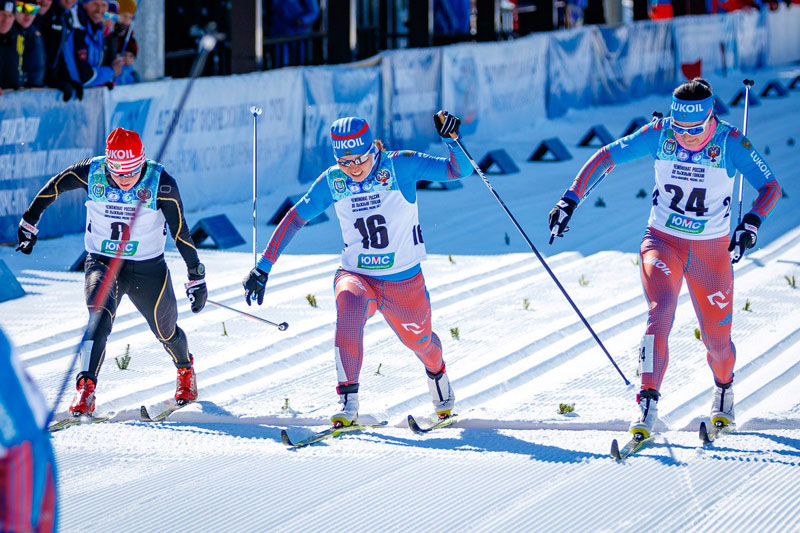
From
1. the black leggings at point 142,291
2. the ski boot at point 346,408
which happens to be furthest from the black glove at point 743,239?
the black leggings at point 142,291

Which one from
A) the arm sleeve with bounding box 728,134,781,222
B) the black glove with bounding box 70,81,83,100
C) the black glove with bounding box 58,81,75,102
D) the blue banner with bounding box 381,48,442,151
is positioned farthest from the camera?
the blue banner with bounding box 381,48,442,151

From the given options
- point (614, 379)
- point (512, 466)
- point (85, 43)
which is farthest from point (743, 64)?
point (512, 466)

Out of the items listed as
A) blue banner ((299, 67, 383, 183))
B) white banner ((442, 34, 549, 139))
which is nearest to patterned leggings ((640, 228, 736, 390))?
blue banner ((299, 67, 383, 183))

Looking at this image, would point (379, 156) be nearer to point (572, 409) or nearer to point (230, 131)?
point (572, 409)

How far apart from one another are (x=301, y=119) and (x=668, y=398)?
9137 mm

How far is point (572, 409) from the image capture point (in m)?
6.98

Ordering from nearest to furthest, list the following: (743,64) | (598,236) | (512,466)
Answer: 1. (512,466)
2. (598,236)
3. (743,64)

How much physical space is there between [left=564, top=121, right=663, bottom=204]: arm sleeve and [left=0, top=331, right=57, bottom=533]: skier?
432 cm

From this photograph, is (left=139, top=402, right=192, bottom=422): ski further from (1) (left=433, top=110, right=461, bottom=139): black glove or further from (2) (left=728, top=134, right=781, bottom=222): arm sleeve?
(2) (left=728, top=134, right=781, bottom=222): arm sleeve

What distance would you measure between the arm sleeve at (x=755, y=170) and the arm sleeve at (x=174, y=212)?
305 centimetres

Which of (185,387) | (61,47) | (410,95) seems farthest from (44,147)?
(410,95)

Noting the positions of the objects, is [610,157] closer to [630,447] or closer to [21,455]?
[630,447]

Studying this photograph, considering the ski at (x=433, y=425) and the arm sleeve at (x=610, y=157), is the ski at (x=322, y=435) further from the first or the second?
the arm sleeve at (x=610, y=157)

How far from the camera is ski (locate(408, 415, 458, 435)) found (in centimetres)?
670
